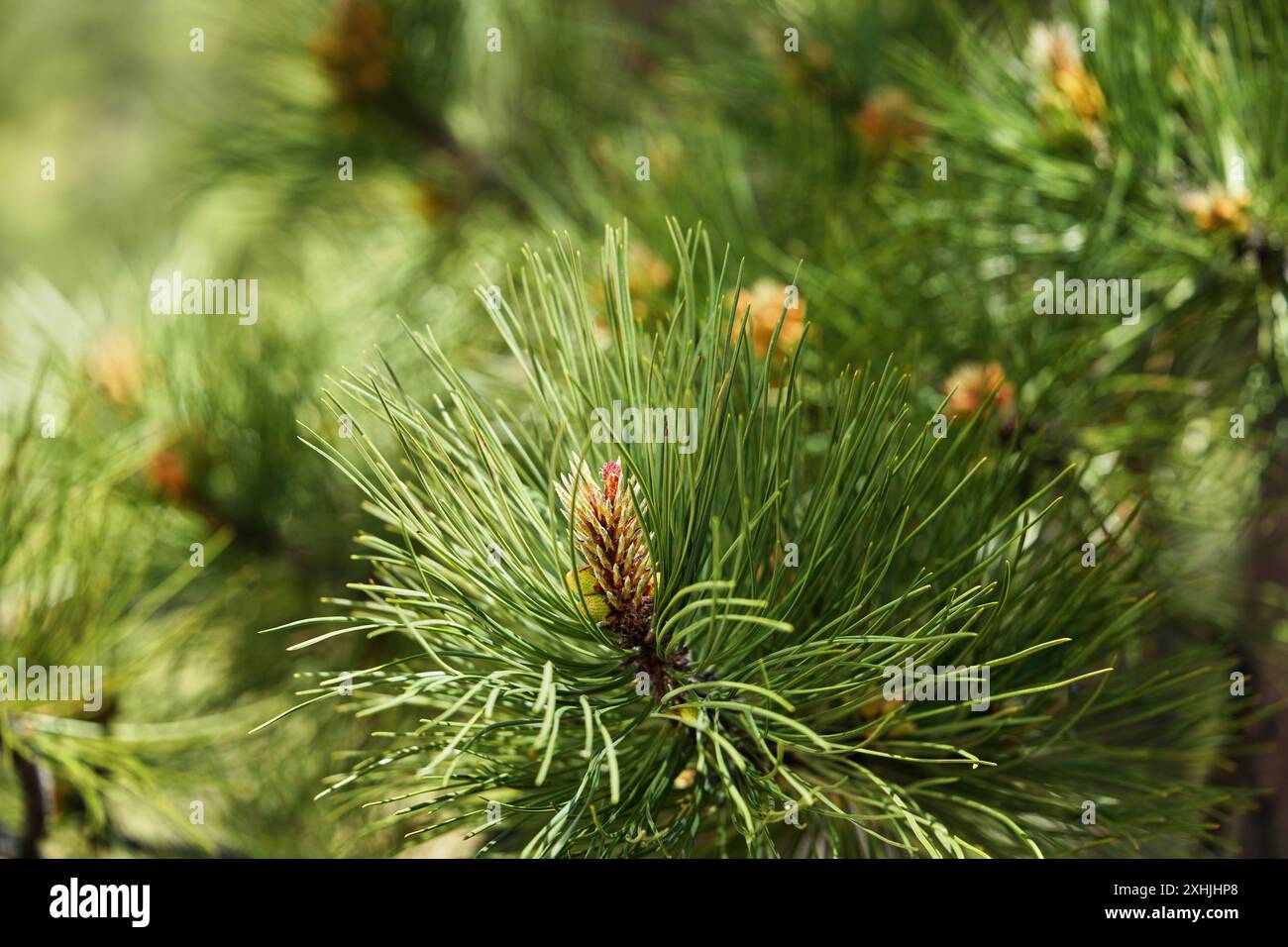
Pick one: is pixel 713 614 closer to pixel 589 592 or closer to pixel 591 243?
pixel 589 592

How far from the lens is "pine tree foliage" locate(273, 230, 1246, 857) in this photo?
350 mm

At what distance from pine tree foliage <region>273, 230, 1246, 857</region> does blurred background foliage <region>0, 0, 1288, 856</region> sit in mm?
51

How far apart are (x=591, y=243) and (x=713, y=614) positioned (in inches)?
Result: 16.0

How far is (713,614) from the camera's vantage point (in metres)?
0.31

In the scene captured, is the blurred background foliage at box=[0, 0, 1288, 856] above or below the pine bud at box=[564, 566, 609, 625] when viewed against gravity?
above

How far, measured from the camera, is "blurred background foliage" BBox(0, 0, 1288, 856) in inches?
21.0

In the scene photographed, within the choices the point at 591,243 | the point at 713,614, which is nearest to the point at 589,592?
the point at 713,614

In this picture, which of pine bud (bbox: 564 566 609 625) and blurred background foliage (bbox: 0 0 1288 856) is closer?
pine bud (bbox: 564 566 609 625)

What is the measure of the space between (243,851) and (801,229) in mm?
555

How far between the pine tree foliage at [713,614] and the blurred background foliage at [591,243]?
0.05 m

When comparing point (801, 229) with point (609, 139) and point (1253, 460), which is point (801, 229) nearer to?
point (609, 139)

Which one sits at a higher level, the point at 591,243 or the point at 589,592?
the point at 591,243

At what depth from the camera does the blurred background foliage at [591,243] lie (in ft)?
1.75

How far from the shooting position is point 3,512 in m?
0.55
